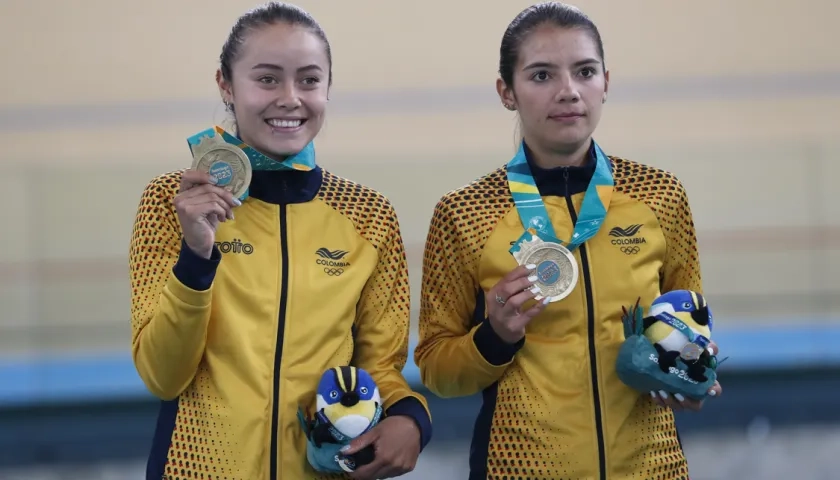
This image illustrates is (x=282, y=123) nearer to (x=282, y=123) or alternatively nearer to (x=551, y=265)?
(x=282, y=123)

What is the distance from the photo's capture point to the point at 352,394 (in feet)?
6.14

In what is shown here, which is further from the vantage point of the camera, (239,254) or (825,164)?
(825,164)

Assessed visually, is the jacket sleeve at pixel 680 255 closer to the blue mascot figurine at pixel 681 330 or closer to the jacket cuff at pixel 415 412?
the blue mascot figurine at pixel 681 330

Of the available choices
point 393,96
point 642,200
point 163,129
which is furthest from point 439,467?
point 642,200

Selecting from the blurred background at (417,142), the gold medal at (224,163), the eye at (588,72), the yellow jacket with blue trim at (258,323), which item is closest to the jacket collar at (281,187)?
the yellow jacket with blue trim at (258,323)

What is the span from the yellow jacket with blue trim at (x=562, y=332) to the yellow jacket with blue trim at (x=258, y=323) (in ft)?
0.50

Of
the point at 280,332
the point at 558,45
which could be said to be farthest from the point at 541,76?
the point at 280,332

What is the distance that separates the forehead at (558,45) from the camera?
7.10ft

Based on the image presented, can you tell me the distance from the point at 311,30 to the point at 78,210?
8.71 ft

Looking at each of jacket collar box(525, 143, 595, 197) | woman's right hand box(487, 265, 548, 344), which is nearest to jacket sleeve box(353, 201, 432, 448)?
woman's right hand box(487, 265, 548, 344)

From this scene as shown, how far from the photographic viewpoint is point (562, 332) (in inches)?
82.0

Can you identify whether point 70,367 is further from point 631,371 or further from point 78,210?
point 631,371

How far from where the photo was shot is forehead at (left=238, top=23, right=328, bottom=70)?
205 centimetres

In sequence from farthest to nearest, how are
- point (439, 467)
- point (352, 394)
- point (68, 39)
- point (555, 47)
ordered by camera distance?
1. point (68, 39)
2. point (439, 467)
3. point (555, 47)
4. point (352, 394)
